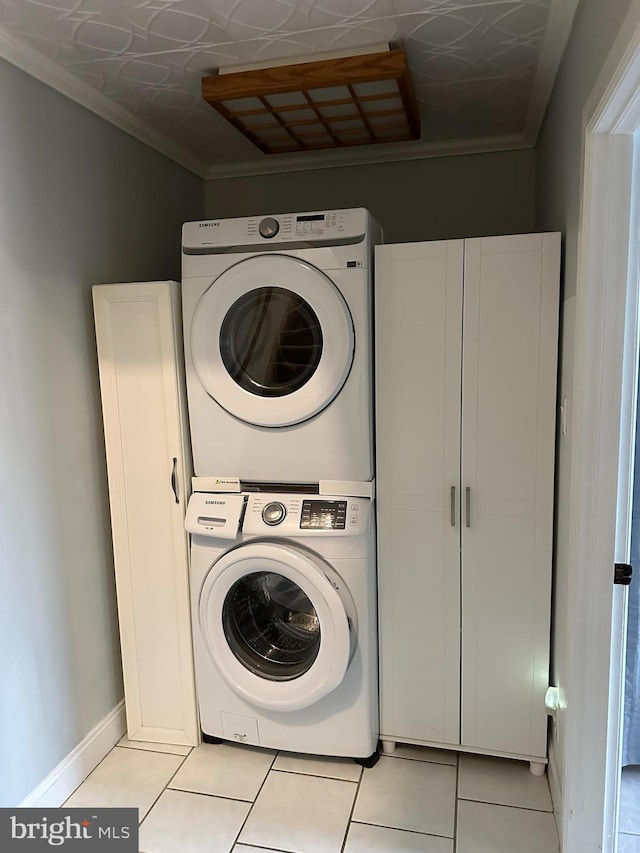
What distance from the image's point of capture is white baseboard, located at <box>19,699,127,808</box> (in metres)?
1.96

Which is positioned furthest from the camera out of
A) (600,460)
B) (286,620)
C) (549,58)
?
(286,620)

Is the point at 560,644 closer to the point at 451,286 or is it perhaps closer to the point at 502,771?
the point at 502,771

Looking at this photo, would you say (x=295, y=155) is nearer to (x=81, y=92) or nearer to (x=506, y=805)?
(x=81, y=92)

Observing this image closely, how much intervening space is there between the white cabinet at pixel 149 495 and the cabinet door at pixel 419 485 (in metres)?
0.69

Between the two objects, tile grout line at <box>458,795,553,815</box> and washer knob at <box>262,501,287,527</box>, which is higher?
washer knob at <box>262,501,287,527</box>

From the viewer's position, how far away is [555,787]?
197 cm

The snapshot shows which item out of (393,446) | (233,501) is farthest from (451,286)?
(233,501)

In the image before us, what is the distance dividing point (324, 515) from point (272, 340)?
0.59 metres

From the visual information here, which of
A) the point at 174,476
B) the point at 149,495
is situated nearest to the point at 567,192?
the point at 174,476

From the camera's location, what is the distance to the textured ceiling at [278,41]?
1636 millimetres

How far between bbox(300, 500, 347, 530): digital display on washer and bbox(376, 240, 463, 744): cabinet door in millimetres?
160

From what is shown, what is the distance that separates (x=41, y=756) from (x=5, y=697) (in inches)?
11.6

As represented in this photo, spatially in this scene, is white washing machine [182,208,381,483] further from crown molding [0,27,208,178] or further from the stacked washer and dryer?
crown molding [0,27,208,178]

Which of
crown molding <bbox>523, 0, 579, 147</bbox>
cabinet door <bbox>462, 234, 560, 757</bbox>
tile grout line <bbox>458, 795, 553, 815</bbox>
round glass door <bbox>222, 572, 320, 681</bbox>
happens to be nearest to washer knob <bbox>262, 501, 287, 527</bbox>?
round glass door <bbox>222, 572, 320, 681</bbox>
